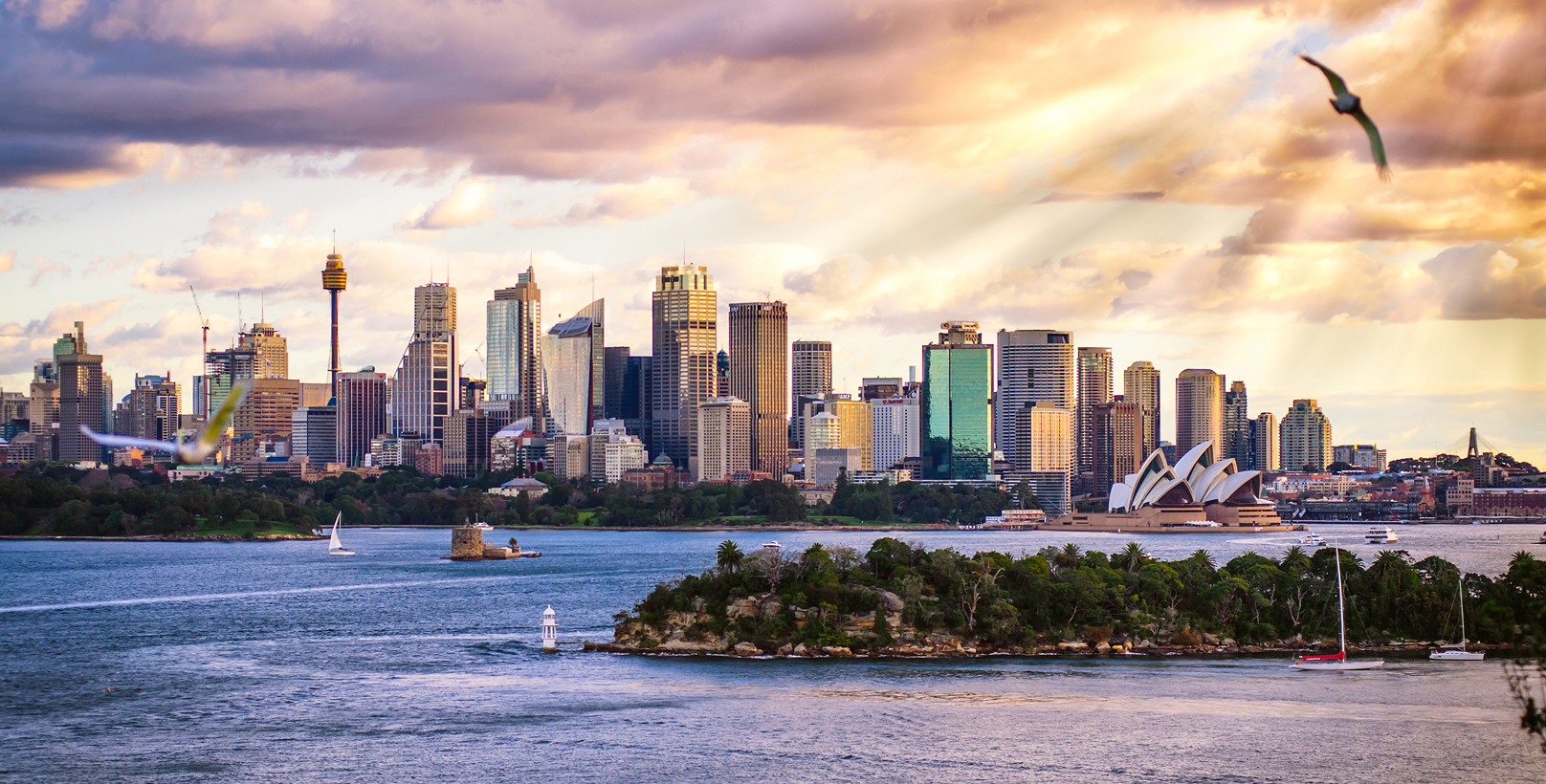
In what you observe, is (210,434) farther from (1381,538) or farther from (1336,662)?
(1381,538)

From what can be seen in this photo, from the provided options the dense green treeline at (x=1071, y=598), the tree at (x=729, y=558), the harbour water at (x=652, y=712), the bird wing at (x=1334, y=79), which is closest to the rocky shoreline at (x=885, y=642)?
the dense green treeline at (x=1071, y=598)

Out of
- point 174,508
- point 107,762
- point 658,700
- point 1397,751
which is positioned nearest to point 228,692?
point 107,762

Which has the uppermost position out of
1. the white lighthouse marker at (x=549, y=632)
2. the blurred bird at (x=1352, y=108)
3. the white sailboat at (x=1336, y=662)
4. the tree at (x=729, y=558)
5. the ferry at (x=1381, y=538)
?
the blurred bird at (x=1352, y=108)

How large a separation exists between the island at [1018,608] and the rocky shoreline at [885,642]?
56 mm

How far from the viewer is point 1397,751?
41750 mm

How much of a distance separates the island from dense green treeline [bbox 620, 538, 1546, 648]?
2.2 inches

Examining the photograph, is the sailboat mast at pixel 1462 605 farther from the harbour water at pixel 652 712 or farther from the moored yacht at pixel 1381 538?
the moored yacht at pixel 1381 538

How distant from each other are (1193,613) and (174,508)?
433ft

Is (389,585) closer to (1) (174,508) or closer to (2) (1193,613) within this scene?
(2) (1193,613)

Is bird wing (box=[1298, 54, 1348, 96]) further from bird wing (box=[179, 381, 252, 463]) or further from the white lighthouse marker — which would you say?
the white lighthouse marker

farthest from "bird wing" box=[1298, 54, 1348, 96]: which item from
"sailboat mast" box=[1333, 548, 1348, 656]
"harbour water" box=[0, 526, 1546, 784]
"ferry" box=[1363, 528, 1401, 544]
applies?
"ferry" box=[1363, 528, 1401, 544]

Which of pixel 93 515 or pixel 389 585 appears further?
pixel 93 515

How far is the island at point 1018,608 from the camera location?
5994 cm

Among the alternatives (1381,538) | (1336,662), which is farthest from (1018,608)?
A: (1381,538)
